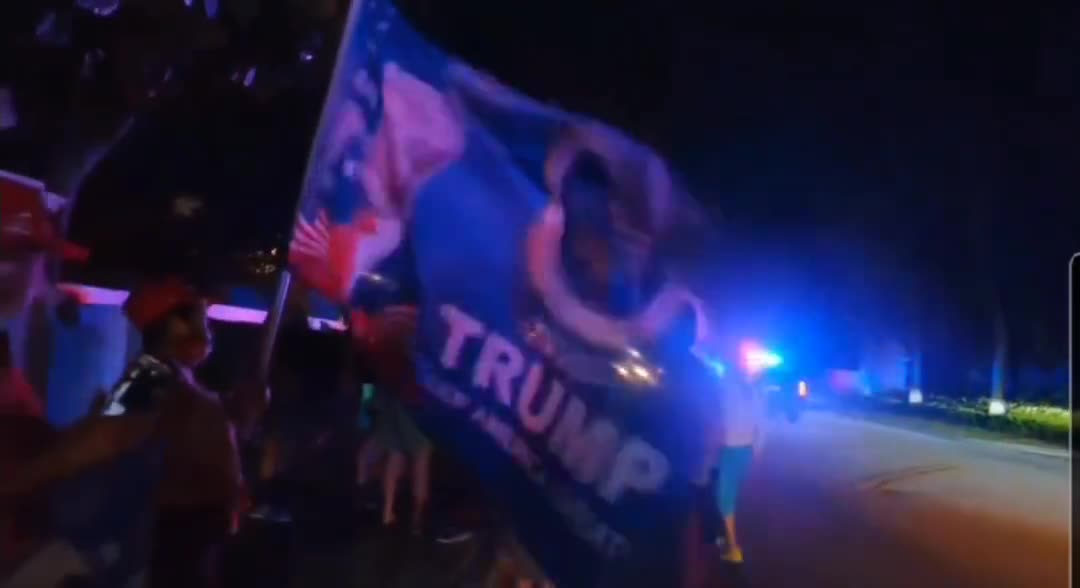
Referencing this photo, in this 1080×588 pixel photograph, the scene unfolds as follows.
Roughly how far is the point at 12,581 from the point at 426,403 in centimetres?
75

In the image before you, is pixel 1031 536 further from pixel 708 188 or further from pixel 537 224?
pixel 537 224

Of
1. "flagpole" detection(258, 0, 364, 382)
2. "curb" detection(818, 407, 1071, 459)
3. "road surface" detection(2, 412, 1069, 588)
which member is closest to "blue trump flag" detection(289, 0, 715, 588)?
"flagpole" detection(258, 0, 364, 382)

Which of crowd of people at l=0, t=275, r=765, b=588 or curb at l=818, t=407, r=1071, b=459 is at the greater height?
curb at l=818, t=407, r=1071, b=459

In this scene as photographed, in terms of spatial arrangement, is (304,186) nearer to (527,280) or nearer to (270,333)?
(270,333)

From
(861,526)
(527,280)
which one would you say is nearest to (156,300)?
(527,280)

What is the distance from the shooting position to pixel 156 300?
173 centimetres

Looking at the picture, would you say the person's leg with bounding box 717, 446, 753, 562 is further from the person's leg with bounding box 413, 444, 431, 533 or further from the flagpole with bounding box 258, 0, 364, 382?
the flagpole with bounding box 258, 0, 364, 382

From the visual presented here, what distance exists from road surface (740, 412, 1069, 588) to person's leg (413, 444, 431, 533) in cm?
57

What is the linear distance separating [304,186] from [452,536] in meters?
0.67

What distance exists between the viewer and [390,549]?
6.20ft

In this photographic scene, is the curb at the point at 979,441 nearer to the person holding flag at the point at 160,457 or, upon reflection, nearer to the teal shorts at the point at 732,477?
the teal shorts at the point at 732,477

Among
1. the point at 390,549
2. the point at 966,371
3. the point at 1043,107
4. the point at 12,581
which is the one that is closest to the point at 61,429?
the point at 12,581

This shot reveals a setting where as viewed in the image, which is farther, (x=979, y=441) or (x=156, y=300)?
(x=979, y=441)

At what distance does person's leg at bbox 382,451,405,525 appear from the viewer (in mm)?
1839
